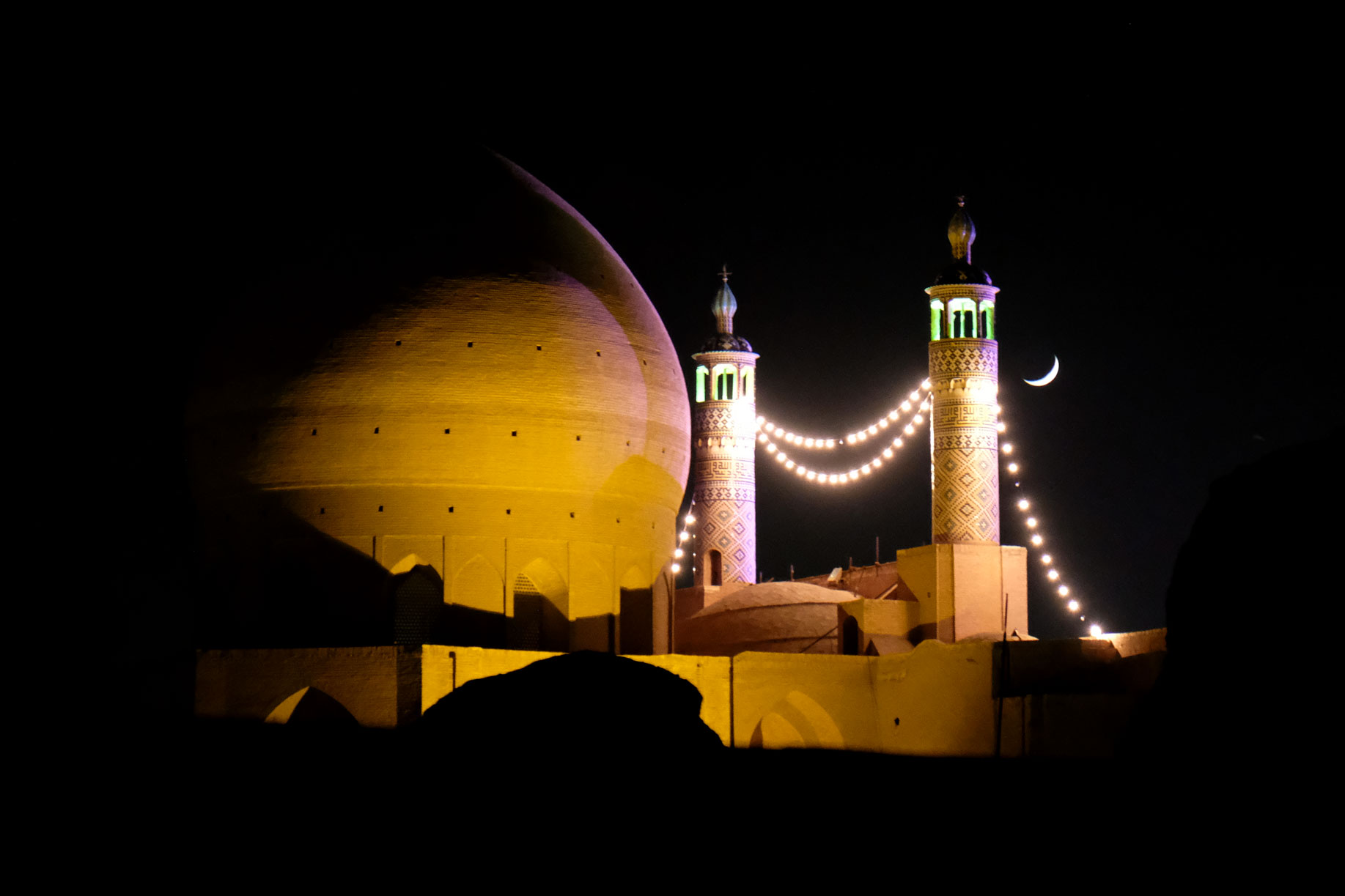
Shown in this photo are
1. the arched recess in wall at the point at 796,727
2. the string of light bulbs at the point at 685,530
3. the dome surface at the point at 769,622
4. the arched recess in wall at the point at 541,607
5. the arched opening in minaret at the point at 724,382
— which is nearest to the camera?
the arched recess in wall at the point at 796,727

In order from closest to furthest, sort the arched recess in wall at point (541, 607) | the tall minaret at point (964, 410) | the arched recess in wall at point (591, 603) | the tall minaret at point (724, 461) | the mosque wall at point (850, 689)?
the mosque wall at point (850, 689)
the arched recess in wall at point (541, 607)
the arched recess in wall at point (591, 603)
the tall minaret at point (964, 410)
the tall minaret at point (724, 461)

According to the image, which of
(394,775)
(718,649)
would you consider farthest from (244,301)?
(394,775)

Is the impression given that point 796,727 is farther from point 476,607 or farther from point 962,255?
point 962,255

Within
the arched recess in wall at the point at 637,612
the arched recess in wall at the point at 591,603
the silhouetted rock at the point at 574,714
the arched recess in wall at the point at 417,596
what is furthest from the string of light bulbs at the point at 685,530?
the silhouetted rock at the point at 574,714

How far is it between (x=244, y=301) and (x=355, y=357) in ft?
5.92

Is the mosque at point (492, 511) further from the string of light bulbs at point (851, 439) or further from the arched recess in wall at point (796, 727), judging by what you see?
the string of light bulbs at point (851, 439)

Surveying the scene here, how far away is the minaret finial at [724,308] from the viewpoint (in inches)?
1294

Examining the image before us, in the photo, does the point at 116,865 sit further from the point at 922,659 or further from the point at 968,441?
the point at 968,441

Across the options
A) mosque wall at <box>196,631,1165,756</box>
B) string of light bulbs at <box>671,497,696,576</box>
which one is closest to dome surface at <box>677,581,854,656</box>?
mosque wall at <box>196,631,1165,756</box>

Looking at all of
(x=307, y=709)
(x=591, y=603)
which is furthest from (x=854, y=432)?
(x=307, y=709)

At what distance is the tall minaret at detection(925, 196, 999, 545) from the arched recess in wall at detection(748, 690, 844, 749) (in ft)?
18.6

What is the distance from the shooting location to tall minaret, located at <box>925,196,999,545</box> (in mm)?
25125

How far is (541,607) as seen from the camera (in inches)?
817

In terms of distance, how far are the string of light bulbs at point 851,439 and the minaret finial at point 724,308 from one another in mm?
1984
